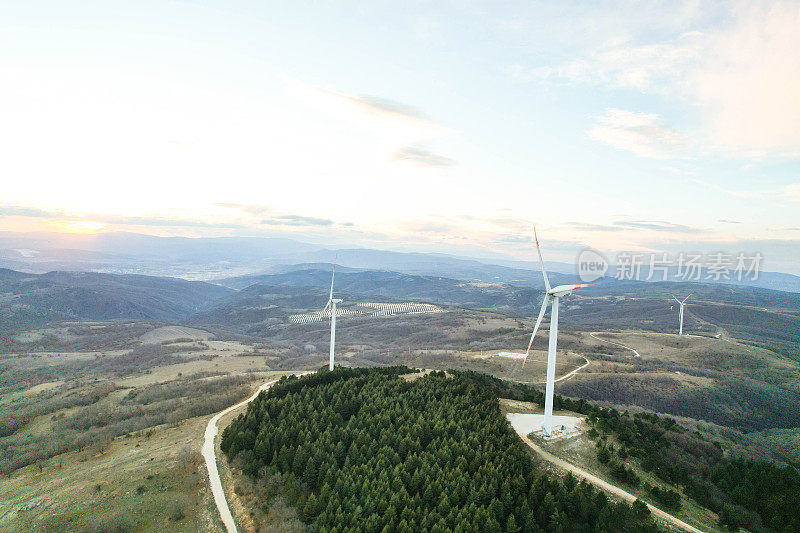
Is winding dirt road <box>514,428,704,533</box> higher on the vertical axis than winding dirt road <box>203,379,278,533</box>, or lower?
higher

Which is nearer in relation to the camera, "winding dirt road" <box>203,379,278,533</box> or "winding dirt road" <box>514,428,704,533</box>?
"winding dirt road" <box>203,379,278,533</box>

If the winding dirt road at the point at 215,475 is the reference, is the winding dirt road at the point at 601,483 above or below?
above

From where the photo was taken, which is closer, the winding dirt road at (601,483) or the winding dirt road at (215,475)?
the winding dirt road at (215,475)

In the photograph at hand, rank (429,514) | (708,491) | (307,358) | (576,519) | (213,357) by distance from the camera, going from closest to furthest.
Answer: (429,514)
(576,519)
(708,491)
(213,357)
(307,358)

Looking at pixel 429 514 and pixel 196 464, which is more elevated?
pixel 429 514

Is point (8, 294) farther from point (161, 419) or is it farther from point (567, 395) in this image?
point (567, 395)

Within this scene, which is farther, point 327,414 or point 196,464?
point 327,414

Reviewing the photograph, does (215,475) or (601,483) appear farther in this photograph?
(215,475)

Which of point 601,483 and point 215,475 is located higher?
point 601,483

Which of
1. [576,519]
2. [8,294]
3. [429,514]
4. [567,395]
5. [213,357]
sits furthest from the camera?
[8,294]

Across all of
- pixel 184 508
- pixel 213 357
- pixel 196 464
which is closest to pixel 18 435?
pixel 196 464

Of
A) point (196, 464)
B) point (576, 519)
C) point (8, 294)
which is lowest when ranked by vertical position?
point (8, 294)
